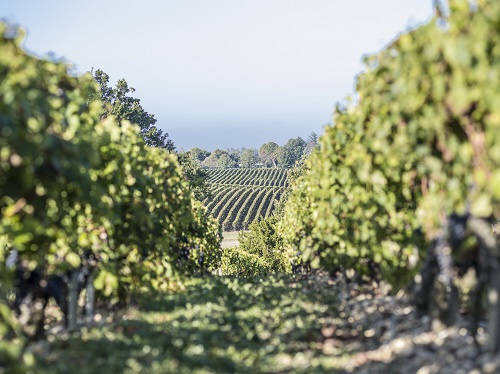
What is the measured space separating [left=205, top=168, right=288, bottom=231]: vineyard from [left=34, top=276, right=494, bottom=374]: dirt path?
196ft

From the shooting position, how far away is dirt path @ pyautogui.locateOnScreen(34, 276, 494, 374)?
5004mm

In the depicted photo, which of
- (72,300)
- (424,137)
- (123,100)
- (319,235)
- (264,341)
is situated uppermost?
(123,100)

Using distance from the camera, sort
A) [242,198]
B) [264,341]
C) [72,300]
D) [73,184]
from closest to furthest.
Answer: [73,184] → [264,341] → [72,300] → [242,198]

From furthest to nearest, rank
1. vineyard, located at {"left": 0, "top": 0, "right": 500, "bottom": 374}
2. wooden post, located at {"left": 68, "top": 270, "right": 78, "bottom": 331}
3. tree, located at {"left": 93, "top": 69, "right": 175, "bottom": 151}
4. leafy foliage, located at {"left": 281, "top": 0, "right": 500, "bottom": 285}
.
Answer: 1. tree, located at {"left": 93, "top": 69, "right": 175, "bottom": 151}
2. wooden post, located at {"left": 68, "top": 270, "right": 78, "bottom": 331}
3. vineyard, located at {"left": 0, "top": 0, "right": 500, "bottom": 374}
4. leafy foliage, located at {"left": 281, "top": 0, "right": 500, "bottom": 285}

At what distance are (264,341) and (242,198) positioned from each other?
9263 cm

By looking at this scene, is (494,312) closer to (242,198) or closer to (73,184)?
(73,184)

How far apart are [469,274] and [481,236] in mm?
1437

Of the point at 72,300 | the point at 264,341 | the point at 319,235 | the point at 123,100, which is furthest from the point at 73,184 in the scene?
the point at 123,100

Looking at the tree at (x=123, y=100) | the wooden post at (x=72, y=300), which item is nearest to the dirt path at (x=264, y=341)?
the wooden post at (x=72, y=300)

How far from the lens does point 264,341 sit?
242 inches

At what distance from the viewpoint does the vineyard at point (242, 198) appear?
86938mm

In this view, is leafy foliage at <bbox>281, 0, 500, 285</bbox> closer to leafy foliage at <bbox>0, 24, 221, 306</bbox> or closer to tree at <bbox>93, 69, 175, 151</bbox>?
leafy foliage at <bbox>0, 24, 221, 306</bbox>

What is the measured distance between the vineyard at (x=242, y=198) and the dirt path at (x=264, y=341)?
59834mm

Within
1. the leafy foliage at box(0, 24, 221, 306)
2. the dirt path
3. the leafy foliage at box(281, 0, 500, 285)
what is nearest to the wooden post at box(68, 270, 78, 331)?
the leafy foliage at box(0, 24, 221, 306)
